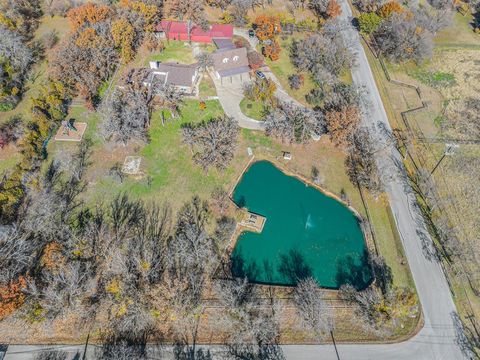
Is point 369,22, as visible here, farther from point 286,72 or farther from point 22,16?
point 22,16

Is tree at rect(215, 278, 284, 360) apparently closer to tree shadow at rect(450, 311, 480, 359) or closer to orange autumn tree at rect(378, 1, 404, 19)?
tree shadow at rect(450, 311, 480, 359)

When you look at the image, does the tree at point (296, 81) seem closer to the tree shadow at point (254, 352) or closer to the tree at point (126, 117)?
the tree at point (126, 117)

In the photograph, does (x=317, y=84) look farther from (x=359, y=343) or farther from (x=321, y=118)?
(x=359, y=343)

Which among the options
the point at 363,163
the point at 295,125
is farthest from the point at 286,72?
the point at 363,163

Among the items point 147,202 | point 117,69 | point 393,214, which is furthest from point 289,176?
point 117,69

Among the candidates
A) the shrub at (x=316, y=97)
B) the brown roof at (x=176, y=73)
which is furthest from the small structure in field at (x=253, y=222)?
the brown roof at (x=176, y=73)
